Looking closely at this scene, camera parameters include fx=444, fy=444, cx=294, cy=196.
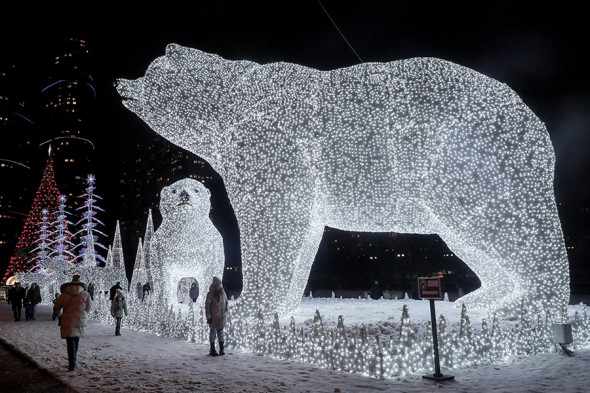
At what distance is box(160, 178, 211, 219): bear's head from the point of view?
32.6 ft

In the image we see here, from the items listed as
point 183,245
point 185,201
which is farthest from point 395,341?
point 185,201

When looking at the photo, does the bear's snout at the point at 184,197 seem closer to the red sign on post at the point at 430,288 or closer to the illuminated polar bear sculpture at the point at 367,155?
the illuminated polar bear sculpture at the point at 367,155

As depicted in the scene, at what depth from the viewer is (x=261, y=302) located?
225 inches

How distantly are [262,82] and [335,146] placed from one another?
1510 mm

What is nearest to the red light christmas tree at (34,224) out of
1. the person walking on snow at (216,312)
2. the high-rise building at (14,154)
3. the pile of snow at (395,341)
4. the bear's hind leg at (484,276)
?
the person walking on snow at (216,312)

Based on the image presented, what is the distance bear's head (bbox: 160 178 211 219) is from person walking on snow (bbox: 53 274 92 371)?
4.52 m

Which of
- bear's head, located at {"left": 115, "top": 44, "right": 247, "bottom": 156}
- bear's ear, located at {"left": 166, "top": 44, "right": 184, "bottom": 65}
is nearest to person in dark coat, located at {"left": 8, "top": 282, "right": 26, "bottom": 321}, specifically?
bear's head, located at {"left": 115, "top": 44, "right": 247, "bottom": 156}

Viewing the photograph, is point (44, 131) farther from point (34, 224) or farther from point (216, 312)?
point (216, 312)

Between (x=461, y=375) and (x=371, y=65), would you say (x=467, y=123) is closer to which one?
(x=371, y=65)

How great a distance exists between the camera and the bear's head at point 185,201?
9.92 m

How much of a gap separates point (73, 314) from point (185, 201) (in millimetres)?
5003

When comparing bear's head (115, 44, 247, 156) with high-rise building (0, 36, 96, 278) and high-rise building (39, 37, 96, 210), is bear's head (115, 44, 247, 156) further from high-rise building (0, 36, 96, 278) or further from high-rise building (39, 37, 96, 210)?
high-rise building (39, 37, 96, 210)

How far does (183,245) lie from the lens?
959cm

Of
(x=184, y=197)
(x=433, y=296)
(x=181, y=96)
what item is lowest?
(x=433, y=296)
